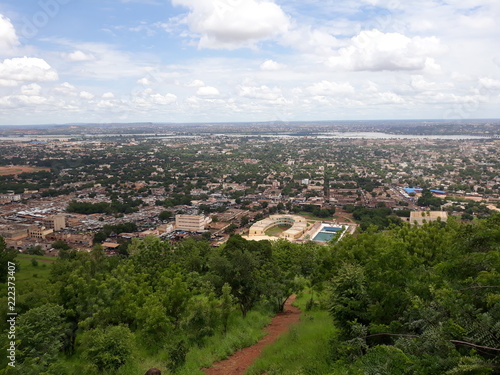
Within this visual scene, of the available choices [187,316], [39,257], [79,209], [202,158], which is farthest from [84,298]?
[202,158]

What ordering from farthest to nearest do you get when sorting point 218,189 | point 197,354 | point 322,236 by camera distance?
point 218,189, point 322,236, point 197,354

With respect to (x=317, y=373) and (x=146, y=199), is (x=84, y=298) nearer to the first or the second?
(x=317, y=373)

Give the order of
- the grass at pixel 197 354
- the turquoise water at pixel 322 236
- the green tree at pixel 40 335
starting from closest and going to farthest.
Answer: the green tree at pixel 40 335, the grass at pixel 197 354, the turquoise water at pixel 322 236

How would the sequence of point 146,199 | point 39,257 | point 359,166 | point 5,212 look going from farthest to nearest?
point 359,166 < point 146,199 < point 5,212 < point 39,257

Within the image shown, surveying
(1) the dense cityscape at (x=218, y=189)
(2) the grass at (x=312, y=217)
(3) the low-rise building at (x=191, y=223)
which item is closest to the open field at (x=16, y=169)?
(1) the dense cityscape at (x=218, y=189)

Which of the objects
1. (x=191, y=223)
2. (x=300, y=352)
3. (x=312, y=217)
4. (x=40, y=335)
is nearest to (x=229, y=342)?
(x=300, y=352)

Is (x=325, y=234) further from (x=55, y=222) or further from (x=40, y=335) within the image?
(x=40, y=335)

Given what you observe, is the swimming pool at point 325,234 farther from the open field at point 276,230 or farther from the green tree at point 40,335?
the green tree at point 40,335
